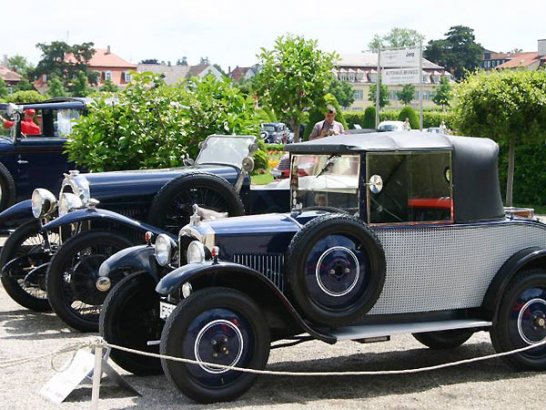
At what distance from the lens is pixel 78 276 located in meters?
8.23

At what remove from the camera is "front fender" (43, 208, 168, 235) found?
8391 millimetres

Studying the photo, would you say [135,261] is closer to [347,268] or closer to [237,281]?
[237,281]

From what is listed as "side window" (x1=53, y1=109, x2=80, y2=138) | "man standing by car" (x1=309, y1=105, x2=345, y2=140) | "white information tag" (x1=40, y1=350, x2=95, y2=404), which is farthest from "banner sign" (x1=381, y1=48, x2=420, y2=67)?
"white information tag" (x1=40, y1=350, x2=95, y2=404)

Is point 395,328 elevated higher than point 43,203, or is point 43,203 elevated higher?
point 43,203

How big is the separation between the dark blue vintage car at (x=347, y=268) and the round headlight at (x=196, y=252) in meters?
0.01

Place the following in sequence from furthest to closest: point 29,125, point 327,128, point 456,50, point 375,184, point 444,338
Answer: point 456,50 < point 29,125 < point 327,128 < point 444,338 < point 375,184

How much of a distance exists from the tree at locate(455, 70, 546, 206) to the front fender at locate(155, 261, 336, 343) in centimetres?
1178

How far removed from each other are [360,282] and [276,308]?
0.58 m

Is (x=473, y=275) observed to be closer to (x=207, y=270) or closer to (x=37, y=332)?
(x=207, y=270)

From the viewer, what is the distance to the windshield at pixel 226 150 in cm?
987

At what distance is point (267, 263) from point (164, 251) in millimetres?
724

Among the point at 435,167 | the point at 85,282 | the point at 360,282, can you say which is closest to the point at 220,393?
the point at 360,282

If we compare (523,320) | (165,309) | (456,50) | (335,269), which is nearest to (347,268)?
(335,269)

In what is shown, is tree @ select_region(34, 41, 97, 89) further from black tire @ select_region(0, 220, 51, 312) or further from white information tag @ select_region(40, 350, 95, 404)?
white information tag @ select_region(40, 350, 95, 404)
